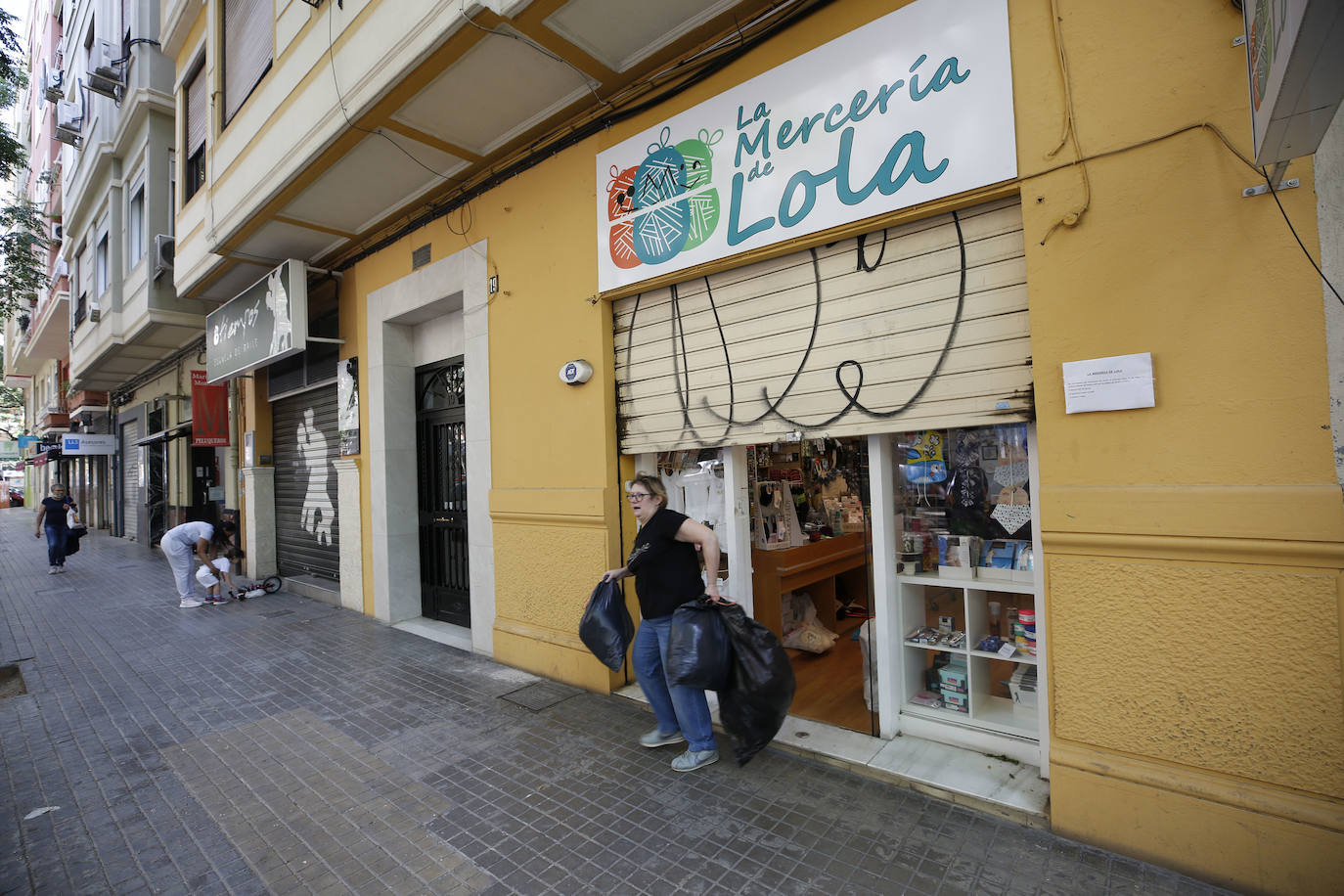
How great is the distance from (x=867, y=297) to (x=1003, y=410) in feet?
3.40

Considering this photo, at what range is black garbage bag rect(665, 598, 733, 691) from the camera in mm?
3443

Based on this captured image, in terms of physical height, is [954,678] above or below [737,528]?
below

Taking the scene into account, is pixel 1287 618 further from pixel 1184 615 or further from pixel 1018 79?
pixel 1018 79

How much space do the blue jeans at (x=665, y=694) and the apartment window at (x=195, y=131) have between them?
11.0 meters

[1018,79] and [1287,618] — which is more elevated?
[1018,79]

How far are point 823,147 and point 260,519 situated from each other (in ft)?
35.5

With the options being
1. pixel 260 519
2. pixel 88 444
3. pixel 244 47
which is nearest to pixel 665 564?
pixel 244 47

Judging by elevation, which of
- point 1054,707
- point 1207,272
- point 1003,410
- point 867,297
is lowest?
point 1054,707

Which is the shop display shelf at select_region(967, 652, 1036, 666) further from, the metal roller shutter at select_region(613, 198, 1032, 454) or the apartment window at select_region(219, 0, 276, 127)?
the apartment window at select_region(219, 0, 276, 127)

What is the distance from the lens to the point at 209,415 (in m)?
11.3

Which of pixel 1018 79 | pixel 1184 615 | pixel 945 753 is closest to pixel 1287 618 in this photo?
pixel 1184 615

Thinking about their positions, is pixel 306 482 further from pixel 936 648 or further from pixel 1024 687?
pixel 1024 687

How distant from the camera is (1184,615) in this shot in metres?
2.65

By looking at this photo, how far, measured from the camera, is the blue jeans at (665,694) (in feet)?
12.2
